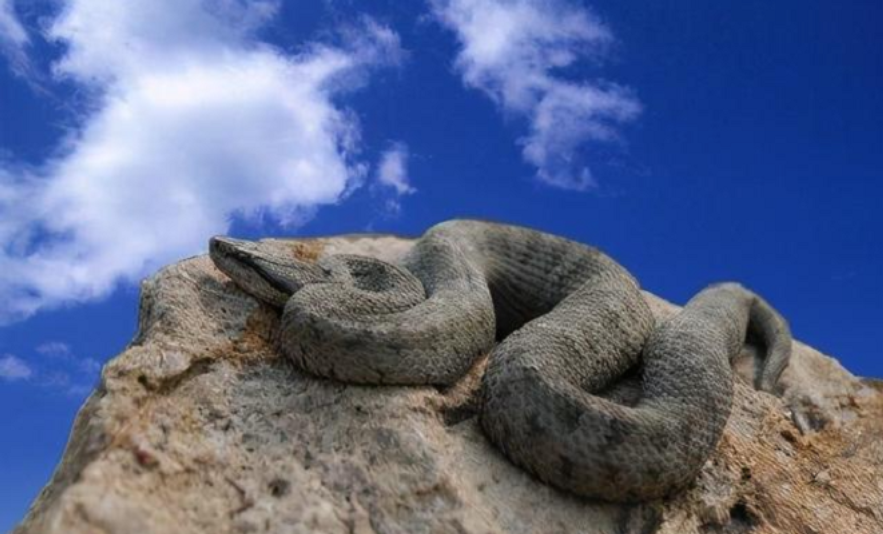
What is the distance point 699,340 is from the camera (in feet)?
28.3

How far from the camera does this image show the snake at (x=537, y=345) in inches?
270

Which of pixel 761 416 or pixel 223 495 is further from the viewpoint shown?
pixel 761 416

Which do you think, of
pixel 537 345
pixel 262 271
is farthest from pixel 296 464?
pixel 262 271

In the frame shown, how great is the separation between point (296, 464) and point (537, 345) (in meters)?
2.37

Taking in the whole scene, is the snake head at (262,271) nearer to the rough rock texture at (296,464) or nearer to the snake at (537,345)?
the snake at (537,345)

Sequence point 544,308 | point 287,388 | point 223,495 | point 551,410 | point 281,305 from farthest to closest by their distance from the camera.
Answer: point 544,308 < point 281,305 < point 287,388 < point 551,410 < point 223,495

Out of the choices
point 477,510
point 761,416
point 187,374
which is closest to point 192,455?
point 187,374

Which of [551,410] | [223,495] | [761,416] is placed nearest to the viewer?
[223,495]

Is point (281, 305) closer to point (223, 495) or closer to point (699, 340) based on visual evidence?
point (223, 495)

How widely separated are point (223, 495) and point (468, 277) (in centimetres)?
376

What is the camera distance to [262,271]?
334 inches

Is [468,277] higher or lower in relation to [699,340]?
higher

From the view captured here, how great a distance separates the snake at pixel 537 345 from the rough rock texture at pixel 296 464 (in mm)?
205

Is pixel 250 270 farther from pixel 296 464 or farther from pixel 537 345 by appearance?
pixel 537 345
